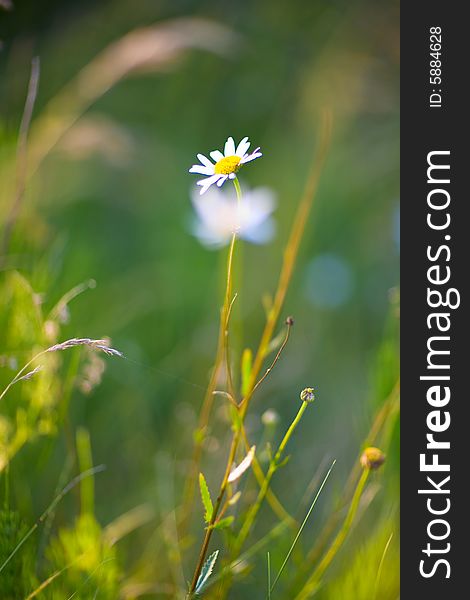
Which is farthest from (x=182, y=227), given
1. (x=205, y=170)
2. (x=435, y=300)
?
(x=205, y=170)

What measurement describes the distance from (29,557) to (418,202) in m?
0.52

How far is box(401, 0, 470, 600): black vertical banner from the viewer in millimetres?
717

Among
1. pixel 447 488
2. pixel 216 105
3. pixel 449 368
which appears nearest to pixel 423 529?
pixel 447 488

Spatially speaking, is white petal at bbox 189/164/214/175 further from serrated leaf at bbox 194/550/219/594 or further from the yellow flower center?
serrated leaf at bbox 194/550/219/594

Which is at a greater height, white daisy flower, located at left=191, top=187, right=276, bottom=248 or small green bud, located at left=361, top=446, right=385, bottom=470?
white daisy flower, located at left=191, top=187, right=276, bottom=248

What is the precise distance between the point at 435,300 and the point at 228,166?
0.30 m

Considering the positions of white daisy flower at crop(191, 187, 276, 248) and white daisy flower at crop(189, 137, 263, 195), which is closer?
white daisy flower at crop(189, 137, 263, 195)

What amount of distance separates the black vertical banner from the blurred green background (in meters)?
0.08

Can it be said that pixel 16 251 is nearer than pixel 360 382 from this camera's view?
Yes

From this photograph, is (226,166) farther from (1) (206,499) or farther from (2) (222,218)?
(2) (222,218)

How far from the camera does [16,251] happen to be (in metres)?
1.00

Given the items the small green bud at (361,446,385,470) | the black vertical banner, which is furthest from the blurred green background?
the small green bud at (361,446,385,470)

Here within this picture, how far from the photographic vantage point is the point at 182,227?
158 centimetres

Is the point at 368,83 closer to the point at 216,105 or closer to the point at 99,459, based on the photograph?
the point at 216,105
